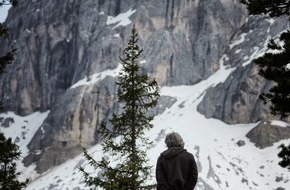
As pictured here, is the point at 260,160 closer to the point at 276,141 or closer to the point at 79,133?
the point at 276,141

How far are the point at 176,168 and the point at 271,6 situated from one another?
1105 cm

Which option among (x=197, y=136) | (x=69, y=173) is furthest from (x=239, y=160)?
(x=69, y=173)

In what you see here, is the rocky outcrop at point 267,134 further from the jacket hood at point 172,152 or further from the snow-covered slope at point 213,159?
the jacket hood at point 172,152

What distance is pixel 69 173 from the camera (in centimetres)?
17112

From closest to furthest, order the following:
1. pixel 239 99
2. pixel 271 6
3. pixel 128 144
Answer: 1. pixel 128 144
2. pixel 271 6
3. pixel 239 99

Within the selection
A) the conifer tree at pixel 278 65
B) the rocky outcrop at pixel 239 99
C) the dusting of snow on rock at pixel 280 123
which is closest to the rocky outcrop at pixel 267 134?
the dusting of snow on rock at pixel 280 123

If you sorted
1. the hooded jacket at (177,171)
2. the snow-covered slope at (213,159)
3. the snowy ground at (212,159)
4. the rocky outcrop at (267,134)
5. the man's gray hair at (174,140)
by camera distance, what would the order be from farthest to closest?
1. the rocky outcrop at (267,134)
2. the snow-covered slope at (213,159)
3. the snowy ground at (212,159)
4. the man's gray hair at (174,140)
5. the hooded jacket at (177,171)

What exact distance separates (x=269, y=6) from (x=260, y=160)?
14898 centimetres

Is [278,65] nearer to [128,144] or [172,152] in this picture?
[128,144]

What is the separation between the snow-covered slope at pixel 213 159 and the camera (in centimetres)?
15050

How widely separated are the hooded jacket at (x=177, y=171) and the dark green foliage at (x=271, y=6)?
1053cm

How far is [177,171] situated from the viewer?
1062 cm

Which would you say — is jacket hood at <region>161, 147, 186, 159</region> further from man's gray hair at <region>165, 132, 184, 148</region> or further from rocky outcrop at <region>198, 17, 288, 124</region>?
rocky outcrop at <region>198, 17, 288, 124</region>

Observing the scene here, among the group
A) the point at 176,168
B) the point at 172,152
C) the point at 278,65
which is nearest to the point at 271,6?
the point at 278,65
